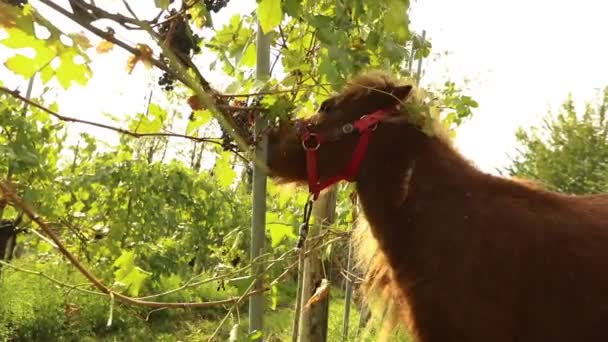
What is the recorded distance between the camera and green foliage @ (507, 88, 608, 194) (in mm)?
17156

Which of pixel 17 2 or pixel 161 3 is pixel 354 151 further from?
pixel 17 2

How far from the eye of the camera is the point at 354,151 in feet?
7.66

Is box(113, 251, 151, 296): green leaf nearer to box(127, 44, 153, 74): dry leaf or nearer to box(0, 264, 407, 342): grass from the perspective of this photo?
box(127, 44, 153, 74): dry leaf

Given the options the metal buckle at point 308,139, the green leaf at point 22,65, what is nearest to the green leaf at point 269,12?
the green leaf at point 22,65

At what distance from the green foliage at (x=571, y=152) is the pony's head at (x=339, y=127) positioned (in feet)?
49.0

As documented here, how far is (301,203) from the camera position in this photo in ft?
10.6

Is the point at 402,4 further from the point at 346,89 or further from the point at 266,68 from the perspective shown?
the point at 346,89

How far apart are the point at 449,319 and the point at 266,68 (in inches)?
38.9

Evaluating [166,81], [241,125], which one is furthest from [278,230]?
[166,81]

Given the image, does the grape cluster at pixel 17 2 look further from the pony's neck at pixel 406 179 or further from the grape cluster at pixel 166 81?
the pony's neck at pixel 406 179

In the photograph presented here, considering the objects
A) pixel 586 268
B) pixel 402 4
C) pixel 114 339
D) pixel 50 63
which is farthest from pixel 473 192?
pixel 114 339

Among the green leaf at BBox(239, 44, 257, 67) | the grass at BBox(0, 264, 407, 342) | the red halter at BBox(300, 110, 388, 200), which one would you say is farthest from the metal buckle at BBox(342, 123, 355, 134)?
the grass at BBox(0, 264, 407, 342)

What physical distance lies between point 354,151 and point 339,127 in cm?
10

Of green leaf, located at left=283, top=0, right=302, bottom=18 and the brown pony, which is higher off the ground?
green leaf, located at left=283, top=0, right=302, bottom=18
